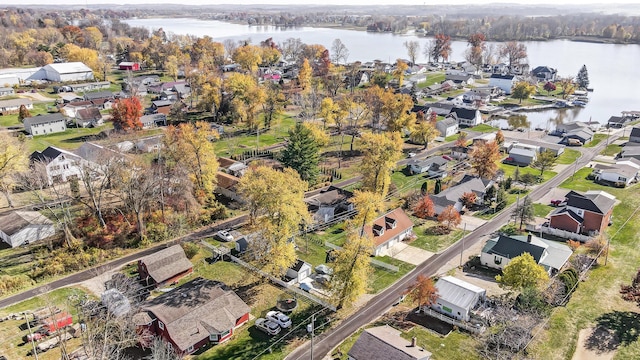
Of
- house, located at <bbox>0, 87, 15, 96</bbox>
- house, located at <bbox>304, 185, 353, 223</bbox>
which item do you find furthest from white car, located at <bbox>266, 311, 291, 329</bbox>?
house, located at <bbox>0, 87, 15, 96</bbox>

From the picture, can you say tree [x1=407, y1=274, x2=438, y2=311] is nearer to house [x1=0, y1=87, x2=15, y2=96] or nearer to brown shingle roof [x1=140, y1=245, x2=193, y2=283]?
brown shingle roof [x1=140, y1=245, x2=193, y2=283]

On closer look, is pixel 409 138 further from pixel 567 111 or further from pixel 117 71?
pixel 117 71

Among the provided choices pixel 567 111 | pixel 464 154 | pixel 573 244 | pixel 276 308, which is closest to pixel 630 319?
pixel 573 244

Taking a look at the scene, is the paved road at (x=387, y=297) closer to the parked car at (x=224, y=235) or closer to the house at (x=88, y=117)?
the parked car at (x=224, y=235)

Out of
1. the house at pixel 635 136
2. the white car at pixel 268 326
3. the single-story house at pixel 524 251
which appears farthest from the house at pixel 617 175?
the white car at pixel 268 326

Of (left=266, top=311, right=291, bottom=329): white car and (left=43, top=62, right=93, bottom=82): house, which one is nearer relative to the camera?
(left=266, top=311, right=291, bottom=329): white car
